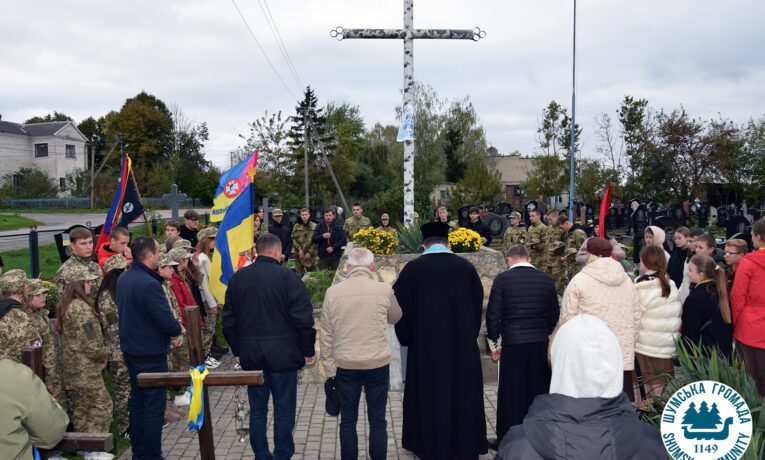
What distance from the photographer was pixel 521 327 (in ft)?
18.3

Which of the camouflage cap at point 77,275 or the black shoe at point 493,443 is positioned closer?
the camouflage cap at point 77,275

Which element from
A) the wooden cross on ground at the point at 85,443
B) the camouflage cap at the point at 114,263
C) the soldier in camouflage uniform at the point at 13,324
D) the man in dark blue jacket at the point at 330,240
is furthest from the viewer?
the man in dark blue jacket at the point at 330,240

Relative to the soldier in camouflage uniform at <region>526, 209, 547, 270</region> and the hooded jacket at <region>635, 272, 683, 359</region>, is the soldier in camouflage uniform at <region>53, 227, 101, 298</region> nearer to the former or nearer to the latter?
the hooded jacket at <region>635, 272, 683, 359</region>

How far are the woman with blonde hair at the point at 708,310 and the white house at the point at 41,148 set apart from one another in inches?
2536

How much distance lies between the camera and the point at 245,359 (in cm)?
517

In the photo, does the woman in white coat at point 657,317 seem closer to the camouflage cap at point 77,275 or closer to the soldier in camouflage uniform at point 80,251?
the camouflage cap at point 77,275

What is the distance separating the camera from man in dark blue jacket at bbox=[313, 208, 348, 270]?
1241cm

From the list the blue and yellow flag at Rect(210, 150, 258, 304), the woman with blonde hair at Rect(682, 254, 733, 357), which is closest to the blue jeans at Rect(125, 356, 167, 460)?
the blue and yellow flag at Rect(210, 150, 258, 304)

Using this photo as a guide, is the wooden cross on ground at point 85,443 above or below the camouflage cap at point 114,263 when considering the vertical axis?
below

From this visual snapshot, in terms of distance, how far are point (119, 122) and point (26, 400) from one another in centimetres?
7060

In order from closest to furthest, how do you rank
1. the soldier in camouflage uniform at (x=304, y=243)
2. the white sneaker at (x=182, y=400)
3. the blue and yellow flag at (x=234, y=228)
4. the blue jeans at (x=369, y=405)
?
the blue jeans at (x=369, y=405), the blue and yellow flag at (x=234, y=228), the white sneaker at (x=182, y=400), the soldier in camouflage uniform at (x=304, y=243)

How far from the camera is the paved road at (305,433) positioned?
5914mm

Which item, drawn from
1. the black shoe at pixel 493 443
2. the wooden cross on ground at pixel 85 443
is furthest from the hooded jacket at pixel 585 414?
the black shoe at pixel 493 443

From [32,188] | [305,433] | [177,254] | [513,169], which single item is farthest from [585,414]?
[513,169]
